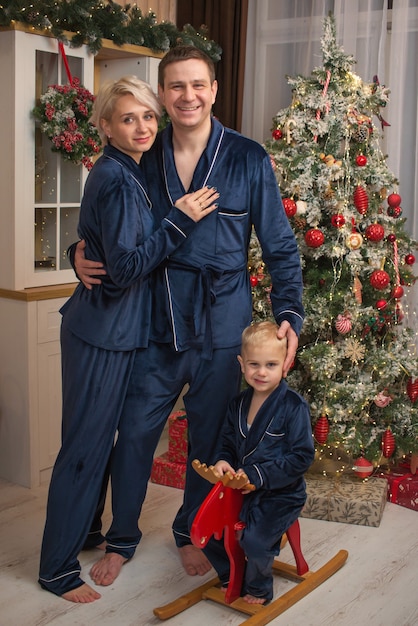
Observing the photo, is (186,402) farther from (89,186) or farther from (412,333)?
(412,333)

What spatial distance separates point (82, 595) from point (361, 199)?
1.83 m

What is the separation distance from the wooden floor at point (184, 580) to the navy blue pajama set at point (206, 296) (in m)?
0.30

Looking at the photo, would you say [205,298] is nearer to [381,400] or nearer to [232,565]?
[232,565]

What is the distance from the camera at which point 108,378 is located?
2.62 m

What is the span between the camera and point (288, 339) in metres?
2.55

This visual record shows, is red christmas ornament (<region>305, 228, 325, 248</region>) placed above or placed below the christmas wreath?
below

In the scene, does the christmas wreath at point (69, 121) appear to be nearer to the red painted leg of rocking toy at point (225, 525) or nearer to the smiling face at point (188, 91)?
the smiling face at point (188, 91)

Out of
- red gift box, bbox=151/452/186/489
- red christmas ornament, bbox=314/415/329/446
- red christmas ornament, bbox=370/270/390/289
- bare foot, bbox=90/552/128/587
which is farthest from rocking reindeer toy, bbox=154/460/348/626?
red christmas ornament, bbox=370/270/390/289

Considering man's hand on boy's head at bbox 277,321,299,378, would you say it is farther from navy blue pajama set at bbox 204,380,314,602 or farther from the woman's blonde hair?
the woman's blonde hair

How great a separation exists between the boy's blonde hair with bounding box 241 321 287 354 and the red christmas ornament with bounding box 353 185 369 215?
41.3 inches

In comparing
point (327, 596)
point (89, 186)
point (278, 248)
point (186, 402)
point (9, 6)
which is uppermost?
point (9, 6)

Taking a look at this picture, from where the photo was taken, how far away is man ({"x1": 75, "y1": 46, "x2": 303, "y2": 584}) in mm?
2596

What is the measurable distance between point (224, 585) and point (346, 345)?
1.14 meters

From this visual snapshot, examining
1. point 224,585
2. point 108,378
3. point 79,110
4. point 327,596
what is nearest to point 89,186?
point 108,378
